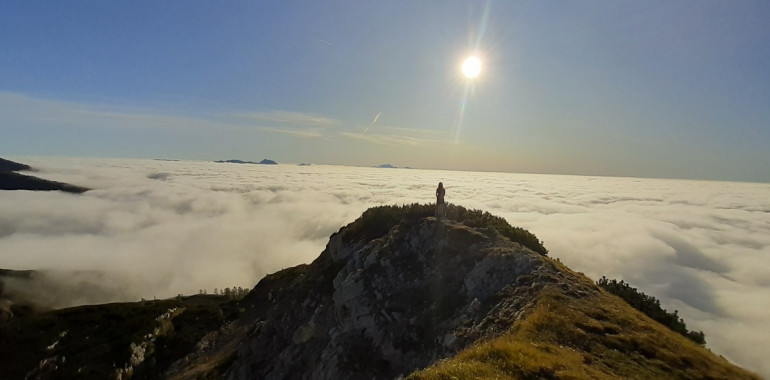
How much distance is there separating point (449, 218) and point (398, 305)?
12.2 m

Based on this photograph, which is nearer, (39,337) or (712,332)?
(39,337)

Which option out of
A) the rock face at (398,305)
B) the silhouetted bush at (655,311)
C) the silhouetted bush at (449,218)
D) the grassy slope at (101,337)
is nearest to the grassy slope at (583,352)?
the rock face at (398,305)

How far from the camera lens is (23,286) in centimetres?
14062

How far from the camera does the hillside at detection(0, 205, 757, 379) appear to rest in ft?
44.6

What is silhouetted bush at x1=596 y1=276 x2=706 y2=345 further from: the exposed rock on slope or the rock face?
the rock face

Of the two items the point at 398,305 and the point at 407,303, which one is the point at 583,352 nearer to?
the point at 407,303

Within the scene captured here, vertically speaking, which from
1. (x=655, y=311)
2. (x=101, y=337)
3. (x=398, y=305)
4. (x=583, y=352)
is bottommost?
(x=101, y=337)

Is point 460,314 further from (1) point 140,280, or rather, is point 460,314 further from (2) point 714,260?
(1) point 140,280

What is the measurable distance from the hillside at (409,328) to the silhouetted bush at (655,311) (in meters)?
4.33

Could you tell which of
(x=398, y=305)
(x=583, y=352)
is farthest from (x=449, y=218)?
(x=583, y=352)

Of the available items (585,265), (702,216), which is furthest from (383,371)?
(702,216)

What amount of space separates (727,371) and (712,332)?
263 ft

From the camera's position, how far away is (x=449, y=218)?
37.7 metres

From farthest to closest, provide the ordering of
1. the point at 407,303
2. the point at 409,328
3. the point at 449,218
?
the point at 449,218
the point at 407,303
the point at 409,328
